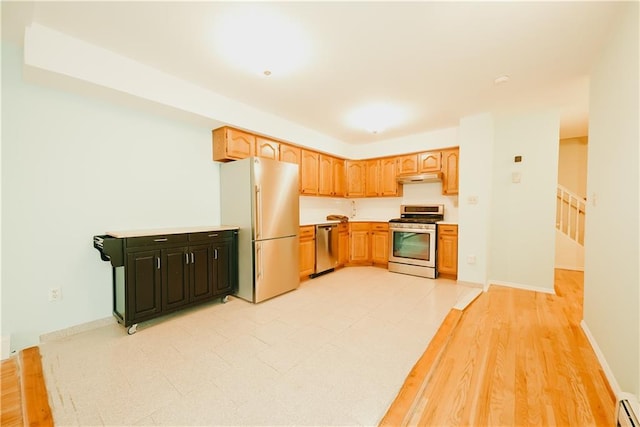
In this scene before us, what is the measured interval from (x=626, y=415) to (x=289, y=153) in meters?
4.06

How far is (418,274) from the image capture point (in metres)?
4.39

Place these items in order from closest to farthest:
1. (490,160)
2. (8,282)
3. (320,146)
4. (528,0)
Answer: (528,0), (8,282), (490,160), (320,146)

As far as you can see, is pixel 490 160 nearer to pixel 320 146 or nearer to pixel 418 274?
pixel 418 274

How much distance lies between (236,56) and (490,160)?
369 centimetres

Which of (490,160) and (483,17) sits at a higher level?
(483,17)

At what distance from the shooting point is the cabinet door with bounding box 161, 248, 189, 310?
2621 millimetres

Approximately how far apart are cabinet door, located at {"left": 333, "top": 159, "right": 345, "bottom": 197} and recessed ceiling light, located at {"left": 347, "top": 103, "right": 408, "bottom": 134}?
999 millimetres

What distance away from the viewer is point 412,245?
4.49 meters

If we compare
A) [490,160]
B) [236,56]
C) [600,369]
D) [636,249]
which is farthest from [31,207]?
[490,160]

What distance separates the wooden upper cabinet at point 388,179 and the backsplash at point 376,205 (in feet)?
0.99

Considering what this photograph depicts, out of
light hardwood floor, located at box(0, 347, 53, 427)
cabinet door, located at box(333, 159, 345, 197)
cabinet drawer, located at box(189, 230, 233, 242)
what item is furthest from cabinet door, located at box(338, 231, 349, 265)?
light hardwood floor, located at box(0, 347, 53, 427)

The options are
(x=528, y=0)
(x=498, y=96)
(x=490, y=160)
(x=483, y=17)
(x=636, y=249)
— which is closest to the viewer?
(x=636, y=249)

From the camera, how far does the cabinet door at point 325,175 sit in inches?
188

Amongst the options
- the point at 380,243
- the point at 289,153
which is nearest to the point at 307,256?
the point at 380,243
